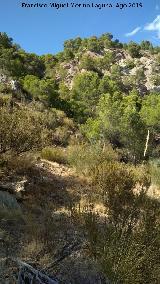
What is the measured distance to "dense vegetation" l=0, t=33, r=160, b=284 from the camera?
4969 mm

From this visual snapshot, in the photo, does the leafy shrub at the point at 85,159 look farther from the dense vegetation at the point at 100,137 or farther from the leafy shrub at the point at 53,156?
the leafy shrub at the point at 53,156

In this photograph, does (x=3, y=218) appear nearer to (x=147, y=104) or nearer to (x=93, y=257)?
(x=93, y=257)

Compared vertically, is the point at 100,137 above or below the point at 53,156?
below

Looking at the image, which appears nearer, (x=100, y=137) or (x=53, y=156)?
(x=53, y=156)

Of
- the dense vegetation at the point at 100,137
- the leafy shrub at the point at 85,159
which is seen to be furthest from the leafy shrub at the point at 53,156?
the leafy shrub at the point at 85,159

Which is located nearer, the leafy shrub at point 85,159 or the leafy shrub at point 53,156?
the leafy shrub at point 85,159

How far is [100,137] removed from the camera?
1035 inches

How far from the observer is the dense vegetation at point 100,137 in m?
4.97

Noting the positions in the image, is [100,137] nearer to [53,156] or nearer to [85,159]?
[53,156]

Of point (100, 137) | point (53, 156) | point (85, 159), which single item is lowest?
point (100, 137)

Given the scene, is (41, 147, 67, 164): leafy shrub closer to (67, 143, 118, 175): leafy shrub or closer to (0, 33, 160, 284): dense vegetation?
(0, 33, 160, 284): dense vegetation

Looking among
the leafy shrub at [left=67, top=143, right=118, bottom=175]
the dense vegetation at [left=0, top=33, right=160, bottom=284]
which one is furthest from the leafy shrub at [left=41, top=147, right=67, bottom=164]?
the leafy shrub at [left=67, top=143, right=118, bottom=175]

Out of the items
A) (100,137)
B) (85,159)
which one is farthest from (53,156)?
(100,137)

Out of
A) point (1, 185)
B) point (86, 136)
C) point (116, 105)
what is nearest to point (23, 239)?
point (1, 185)
